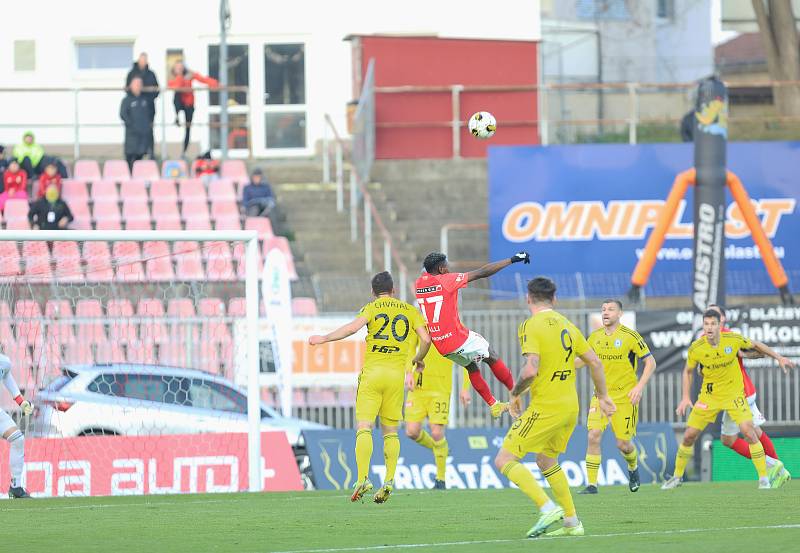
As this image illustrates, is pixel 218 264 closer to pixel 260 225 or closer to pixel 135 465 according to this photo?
pixel 260 225

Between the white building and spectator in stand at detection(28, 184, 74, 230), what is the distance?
9.63 m

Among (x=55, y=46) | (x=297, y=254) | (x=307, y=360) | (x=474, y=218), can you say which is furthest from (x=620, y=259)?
(x=55, y=46)

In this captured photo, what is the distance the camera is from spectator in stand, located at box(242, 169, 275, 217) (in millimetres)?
26828

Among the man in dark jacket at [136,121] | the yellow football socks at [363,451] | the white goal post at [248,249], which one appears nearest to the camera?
the yellow football socks at [363,451]

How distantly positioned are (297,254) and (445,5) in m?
10.3

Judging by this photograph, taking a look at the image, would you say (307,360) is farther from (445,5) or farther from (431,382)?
(445,5)

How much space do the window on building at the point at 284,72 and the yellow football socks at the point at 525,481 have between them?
967 inches

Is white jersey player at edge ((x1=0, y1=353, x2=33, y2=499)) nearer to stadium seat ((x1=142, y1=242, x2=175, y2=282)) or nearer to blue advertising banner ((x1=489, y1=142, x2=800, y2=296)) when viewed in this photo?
stadium seat ((x1=142, y1=242, x2=175, y2=282))

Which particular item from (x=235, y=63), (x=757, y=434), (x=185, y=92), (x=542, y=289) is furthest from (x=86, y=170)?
(x=542, y=289)

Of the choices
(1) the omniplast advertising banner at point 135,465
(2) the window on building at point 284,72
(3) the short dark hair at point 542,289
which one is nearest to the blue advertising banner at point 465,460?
(1) the omniplast advertising banner at point 135,465

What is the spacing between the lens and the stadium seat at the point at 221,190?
27.0 m

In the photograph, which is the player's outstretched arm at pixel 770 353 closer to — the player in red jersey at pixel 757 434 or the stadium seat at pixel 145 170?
the player in red jersey at pixel 757 434

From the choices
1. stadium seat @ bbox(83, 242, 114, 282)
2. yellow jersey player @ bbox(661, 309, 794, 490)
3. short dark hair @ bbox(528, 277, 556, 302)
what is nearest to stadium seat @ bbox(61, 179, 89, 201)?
stadium seat @ bbox(83, 242, 114, 282)

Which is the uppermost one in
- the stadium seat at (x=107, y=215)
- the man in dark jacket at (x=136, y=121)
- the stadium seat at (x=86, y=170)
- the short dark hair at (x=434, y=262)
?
the man in dark jacket at (x=136, y=121)
